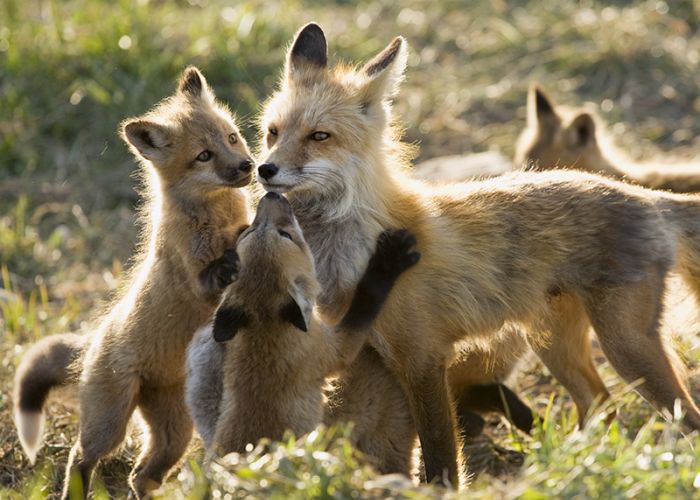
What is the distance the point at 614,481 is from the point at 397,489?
88 cm

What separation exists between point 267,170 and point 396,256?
86 cm

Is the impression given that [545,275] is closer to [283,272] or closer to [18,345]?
[283,272]

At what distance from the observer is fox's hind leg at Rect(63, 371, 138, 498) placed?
21.7 feet

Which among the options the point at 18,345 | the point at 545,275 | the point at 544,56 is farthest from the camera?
the point at 544,56

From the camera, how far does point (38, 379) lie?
7.29 meters

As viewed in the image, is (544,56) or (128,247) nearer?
(128,247)

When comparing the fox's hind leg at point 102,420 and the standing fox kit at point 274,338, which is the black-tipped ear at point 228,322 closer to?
the standing fox kit at point 274,338

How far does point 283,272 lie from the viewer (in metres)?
5.66

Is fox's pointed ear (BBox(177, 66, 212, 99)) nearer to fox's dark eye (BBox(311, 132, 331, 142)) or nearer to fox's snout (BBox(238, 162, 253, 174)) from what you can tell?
fox's snout (BBox(238, 162, 253, 174))

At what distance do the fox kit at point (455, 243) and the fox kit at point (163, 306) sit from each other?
1.39 ft

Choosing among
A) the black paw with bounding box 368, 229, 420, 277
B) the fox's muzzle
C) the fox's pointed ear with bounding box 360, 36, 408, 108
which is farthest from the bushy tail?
the fox's pointed ear with bounding box 360, 36, 408, 108

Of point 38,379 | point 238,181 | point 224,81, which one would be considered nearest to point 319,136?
point 238,181

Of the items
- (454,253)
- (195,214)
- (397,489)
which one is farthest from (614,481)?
(195,214)

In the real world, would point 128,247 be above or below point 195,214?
below
